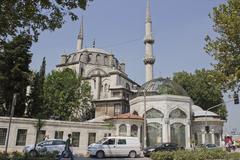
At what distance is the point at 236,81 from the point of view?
53.3ft

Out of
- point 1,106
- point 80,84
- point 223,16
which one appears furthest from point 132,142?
point 80,84

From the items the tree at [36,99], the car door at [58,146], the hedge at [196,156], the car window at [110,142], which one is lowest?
the hedge at [196,156]

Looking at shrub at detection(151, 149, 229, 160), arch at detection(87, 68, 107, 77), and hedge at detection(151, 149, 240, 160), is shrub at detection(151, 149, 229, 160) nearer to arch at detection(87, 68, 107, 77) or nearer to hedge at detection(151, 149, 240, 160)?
hedge at detection(151, 149, 240, 160)

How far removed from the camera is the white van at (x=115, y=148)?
2270cm

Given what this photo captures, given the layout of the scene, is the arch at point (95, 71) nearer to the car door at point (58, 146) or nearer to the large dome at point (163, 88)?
the large dome at point (163, 88)

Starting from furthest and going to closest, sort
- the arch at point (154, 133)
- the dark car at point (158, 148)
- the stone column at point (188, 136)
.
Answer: the stone column at point (188, 136)
the arch at point (154, 133)
the dark car at point (158, 148)

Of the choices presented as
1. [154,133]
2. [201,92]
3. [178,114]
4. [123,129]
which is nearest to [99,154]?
[123,129]

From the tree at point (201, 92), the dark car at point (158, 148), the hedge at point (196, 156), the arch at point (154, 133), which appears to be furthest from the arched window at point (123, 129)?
the tree at point (201, 92)

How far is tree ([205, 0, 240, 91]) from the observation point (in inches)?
633

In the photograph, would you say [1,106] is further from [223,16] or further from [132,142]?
[223,16]

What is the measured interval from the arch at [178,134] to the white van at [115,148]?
1107 centimetres

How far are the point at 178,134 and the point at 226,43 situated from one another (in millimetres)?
18912

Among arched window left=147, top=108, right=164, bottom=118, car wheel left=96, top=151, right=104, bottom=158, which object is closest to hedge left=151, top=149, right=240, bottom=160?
car wheel left=96, top=151, right=104, bottom=158

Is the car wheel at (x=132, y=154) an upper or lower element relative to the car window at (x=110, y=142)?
lower
